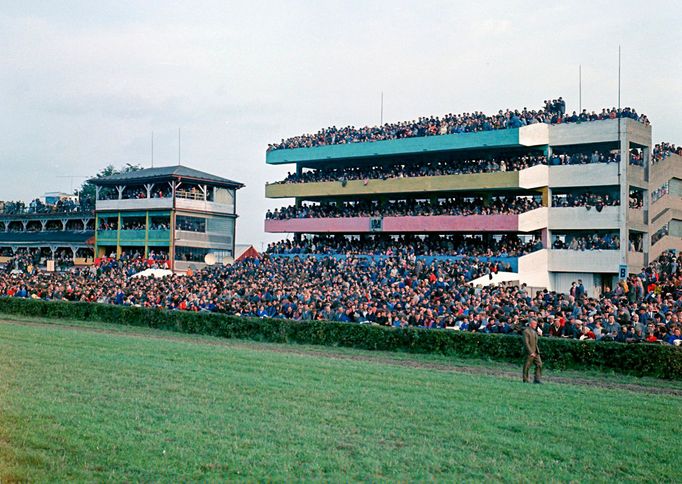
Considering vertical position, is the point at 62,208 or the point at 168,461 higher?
the point at 62,208

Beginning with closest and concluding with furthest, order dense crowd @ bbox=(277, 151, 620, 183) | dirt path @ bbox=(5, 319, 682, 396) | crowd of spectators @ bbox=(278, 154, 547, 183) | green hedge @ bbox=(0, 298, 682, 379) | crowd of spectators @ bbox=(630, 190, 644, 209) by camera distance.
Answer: dirt path @ bbox=(5, 319, 682, 396) → green hedge @ bbox=(0, 298, 682, 379) → crowd of spectators @ bbox=(630, 190, 644, 209) → dense crowd @ bbox=(277, 151, 620, 183) → crowd of spectators @ bbox=(278, 154, 547, 183)

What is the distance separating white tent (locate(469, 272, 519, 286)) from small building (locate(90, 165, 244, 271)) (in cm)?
2372

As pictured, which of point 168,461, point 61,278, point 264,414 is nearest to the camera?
point 168,461

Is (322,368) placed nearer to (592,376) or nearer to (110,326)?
(592,376)

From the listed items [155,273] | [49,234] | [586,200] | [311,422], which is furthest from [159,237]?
[311,422]

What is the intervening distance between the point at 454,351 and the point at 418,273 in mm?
12315

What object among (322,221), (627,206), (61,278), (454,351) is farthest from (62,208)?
(454,351)

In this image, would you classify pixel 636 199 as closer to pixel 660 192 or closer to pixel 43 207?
pixel 660 192

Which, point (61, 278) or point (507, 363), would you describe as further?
point (61, 278)

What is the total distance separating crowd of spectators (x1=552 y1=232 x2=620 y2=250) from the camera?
131 feet

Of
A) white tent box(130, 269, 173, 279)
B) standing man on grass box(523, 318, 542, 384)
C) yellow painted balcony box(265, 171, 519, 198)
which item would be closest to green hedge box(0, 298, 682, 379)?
standing man on grass box(523, 318, 542, 384)

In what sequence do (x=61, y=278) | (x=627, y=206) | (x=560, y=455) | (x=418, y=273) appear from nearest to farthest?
(x=560, y=455) < (x=418, y=273) < (x=627, y=206) < (x=61, y=278)

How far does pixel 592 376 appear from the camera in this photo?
2098 centimetres

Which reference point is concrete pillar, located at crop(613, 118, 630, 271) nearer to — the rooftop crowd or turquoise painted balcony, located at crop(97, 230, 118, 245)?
the rooftop crowd
